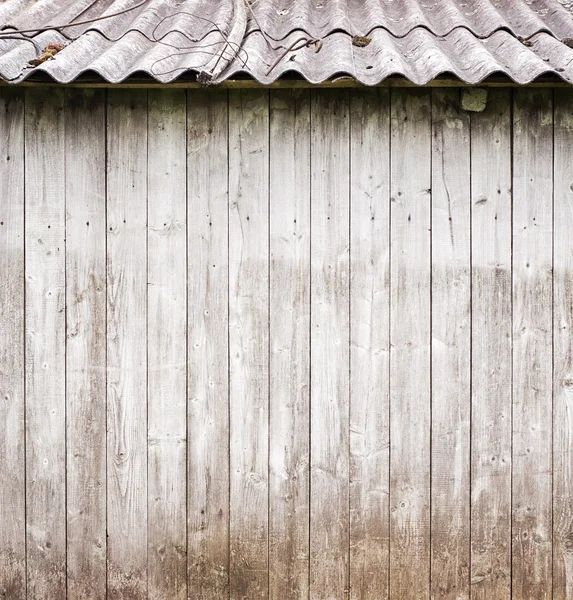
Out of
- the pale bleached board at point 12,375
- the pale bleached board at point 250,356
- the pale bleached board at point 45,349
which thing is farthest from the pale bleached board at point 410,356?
the pale bleached board at point 12,375

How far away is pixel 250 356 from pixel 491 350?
39.9 inches

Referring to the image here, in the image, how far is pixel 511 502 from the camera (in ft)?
8.07

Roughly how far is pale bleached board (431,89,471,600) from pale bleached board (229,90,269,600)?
28.0 inches

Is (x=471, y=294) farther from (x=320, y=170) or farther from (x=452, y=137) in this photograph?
(x=320, y=170)

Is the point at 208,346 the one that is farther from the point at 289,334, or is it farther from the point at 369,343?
A: the point at 369,343

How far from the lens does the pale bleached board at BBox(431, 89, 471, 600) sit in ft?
8.08

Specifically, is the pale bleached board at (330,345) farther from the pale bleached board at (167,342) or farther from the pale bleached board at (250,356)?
the pale bleached board at (167,342)

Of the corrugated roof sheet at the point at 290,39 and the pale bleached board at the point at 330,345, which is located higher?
the corrugated roof sheet at the point at 290,39

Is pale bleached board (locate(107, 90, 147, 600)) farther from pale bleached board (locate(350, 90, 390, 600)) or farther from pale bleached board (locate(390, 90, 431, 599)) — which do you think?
pale bleached board (locate(390, 90, 431, 599))

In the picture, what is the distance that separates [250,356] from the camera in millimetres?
2467

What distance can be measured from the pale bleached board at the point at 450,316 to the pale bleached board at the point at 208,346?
0.88 m

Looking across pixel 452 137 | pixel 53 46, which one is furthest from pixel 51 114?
pixel 452 137

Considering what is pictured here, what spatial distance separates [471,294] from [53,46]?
76.7 inches

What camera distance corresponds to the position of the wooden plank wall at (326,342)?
2461 mm
